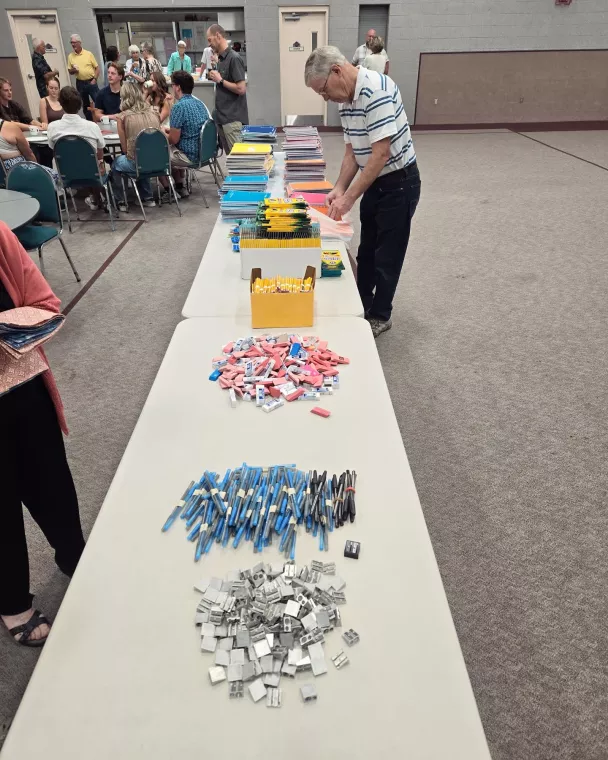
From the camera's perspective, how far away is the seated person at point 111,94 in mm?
7016

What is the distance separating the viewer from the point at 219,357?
180 cm

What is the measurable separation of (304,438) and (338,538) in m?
0.34

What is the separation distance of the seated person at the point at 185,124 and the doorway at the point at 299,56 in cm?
393

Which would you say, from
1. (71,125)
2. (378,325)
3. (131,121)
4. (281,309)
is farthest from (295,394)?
(131,121)

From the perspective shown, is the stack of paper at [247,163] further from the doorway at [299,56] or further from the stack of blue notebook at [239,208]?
the doorway at [299,56]

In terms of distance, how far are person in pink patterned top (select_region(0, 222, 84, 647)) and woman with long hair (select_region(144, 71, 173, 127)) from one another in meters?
5.36

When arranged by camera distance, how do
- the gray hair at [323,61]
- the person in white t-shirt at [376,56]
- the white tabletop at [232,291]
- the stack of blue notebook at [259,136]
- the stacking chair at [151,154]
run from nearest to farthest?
the white tabletop at [232,291]
the gray hair at [323,61]
the stack of blue notebook at [259,136]
the stacking chair at [151,154]
the person in white t-shirt at [376,56]

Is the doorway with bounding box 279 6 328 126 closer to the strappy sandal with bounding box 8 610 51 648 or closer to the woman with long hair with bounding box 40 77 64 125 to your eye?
the woman with long hair with bounding box 40 77 64 125

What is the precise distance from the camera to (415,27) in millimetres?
9828

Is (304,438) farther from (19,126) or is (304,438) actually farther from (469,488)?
(19,126)

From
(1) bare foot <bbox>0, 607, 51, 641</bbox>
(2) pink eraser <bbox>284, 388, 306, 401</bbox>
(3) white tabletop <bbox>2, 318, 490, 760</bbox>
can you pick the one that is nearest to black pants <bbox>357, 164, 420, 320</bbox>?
(2) pink eraser <bbox>284, 388, 306, 401</bbox>

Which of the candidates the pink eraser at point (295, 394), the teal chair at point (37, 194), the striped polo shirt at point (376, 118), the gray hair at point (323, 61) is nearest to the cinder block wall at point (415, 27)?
the teal chair at point (37, 194)

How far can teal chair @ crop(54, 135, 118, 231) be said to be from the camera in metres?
4.83

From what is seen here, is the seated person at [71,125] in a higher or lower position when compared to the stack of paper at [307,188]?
higher
